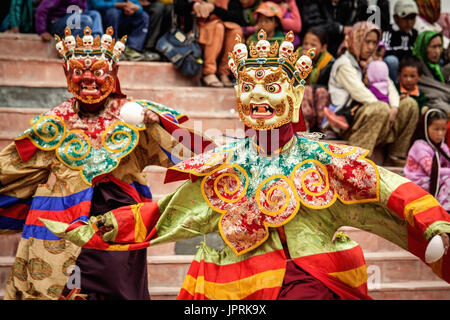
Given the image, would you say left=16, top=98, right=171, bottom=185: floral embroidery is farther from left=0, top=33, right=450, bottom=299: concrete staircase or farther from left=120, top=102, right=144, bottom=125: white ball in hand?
left=0, top=33, right=450, bottom=299: concrete staircase

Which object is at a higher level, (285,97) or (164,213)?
(285,97)

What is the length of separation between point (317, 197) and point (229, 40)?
3604 mm

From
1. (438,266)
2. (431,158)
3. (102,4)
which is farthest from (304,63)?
(102,4)

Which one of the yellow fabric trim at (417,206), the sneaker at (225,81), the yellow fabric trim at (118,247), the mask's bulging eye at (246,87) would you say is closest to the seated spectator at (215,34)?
the sneaker at (225,81)

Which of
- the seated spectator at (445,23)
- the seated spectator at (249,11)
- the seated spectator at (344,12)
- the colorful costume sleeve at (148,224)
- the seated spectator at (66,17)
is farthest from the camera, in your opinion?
the seated spectator at (445,23)

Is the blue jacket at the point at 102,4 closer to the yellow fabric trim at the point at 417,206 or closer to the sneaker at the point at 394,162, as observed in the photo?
the sneaker at the point at 394,162

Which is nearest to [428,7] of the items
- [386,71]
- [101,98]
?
[386,71]

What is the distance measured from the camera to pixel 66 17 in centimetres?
673

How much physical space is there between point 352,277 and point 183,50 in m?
3.71

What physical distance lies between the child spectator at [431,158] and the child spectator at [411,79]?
0.77 metres

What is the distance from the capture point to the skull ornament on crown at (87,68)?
4707 millimetres

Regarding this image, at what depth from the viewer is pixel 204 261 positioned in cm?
374

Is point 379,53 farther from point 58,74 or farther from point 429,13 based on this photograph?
point 58,74

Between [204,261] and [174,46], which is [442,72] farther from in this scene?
[204,261]
